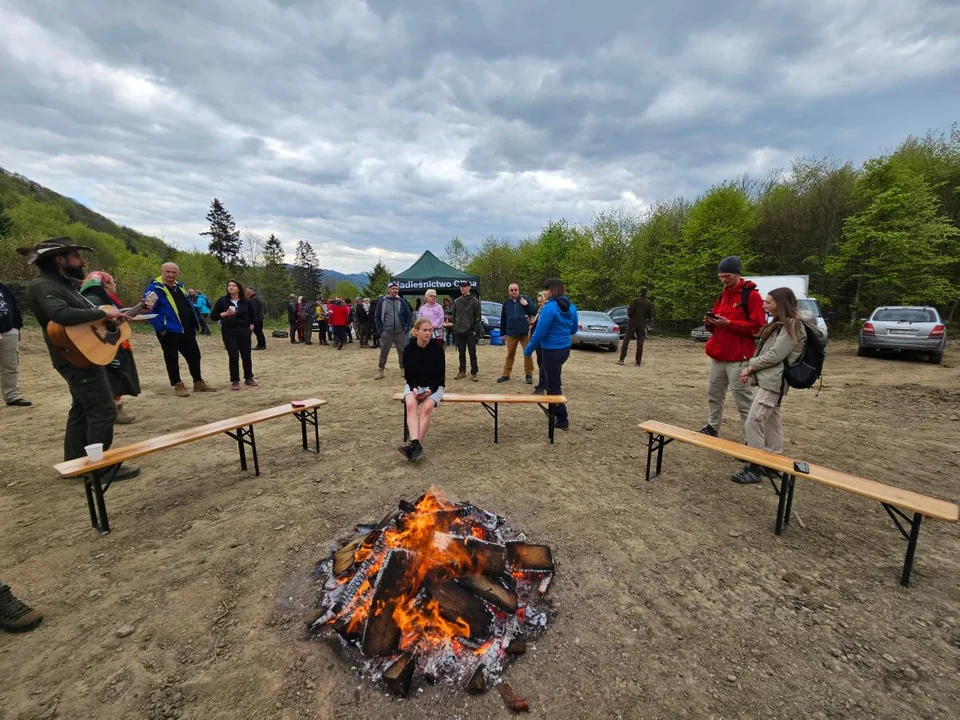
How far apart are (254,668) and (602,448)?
378cm

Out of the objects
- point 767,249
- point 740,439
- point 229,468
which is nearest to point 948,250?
point 767,249

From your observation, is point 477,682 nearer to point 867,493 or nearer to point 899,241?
point 867,493

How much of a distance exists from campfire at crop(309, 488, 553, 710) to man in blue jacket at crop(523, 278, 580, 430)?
A: 2744 mm

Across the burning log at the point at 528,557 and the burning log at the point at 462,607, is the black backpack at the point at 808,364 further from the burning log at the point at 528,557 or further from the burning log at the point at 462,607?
the burning log at the point at 462,607

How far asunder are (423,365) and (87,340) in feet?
9.16

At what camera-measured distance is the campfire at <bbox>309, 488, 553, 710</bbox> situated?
1.94 metres

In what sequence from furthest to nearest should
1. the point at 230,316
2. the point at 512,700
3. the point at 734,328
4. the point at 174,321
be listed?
the point at 230,316, the point at 174,321, the point at 734,328, the point at 512,700

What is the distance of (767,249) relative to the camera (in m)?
21.4

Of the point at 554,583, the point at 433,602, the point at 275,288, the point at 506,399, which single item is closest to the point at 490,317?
the point at 506,399

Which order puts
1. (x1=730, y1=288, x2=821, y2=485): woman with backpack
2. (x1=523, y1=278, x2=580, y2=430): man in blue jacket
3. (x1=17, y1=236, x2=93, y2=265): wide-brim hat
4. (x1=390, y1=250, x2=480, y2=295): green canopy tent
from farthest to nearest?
(x1=390, y1=250, x2=480, y2=295): green canopy tent, (x1=523, y1=278, x2=580, y2=430): man in blue jacket, (x1=730, y1=288, x2=821, y2=485): woman with backpack, (x1=17, y1=236, x2=93, y2=265): wide-brim hat

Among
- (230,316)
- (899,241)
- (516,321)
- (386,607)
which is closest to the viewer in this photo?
(386,607)

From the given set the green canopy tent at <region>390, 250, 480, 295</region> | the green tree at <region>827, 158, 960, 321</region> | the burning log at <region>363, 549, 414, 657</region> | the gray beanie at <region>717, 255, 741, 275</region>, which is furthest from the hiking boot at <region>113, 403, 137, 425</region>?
the green tree at <region>827, 158, 960, 321</region>

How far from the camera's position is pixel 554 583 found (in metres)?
2.53

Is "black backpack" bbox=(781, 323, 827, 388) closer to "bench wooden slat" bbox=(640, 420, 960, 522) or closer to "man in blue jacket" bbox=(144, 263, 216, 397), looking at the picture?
"bench wooden slat" bbox=(640, 420, 960, 522)
